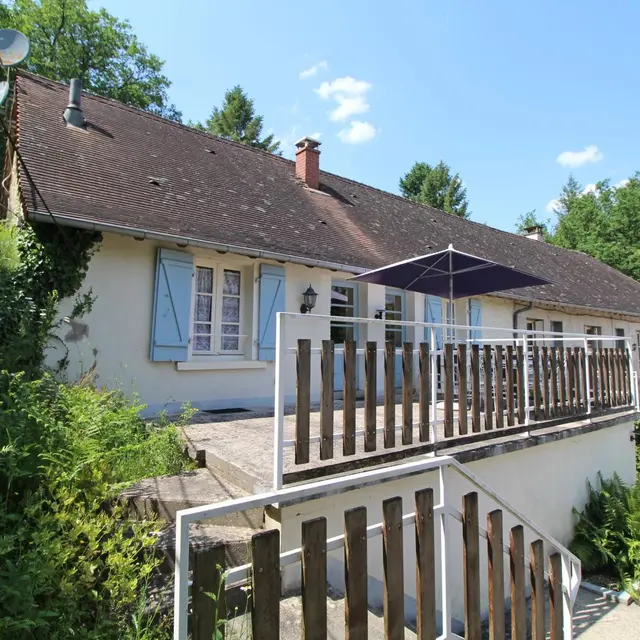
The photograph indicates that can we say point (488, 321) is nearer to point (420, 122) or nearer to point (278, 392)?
point (420, 122)

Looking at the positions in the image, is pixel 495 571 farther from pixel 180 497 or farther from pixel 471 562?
pixel 180 497

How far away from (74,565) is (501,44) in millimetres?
10376

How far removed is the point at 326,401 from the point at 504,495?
2713 millimetres

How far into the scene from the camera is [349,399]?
A: 292cm

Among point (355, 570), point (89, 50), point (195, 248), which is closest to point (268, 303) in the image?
point (195, 248)

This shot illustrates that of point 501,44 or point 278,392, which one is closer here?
point 278,392

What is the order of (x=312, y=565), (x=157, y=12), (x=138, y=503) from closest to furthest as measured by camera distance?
1. (x=312, y=565)
2. (x=138, y=503)
3. (x=157, y=12)

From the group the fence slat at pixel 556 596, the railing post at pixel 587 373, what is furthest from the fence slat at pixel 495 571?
the railing post at pixel 587 373

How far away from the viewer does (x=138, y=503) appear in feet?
9.25

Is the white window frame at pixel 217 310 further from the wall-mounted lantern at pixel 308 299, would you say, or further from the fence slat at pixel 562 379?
the fence slat at pixel 562 379

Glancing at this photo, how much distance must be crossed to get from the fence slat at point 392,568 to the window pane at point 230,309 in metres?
5.48

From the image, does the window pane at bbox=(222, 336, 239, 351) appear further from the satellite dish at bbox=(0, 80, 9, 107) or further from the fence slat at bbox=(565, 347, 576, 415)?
the fence slat at bbox=(565, 347, 576, 415)

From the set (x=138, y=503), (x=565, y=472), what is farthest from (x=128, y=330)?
(x=565, y=472)

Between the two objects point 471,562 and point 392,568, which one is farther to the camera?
point 471,562
